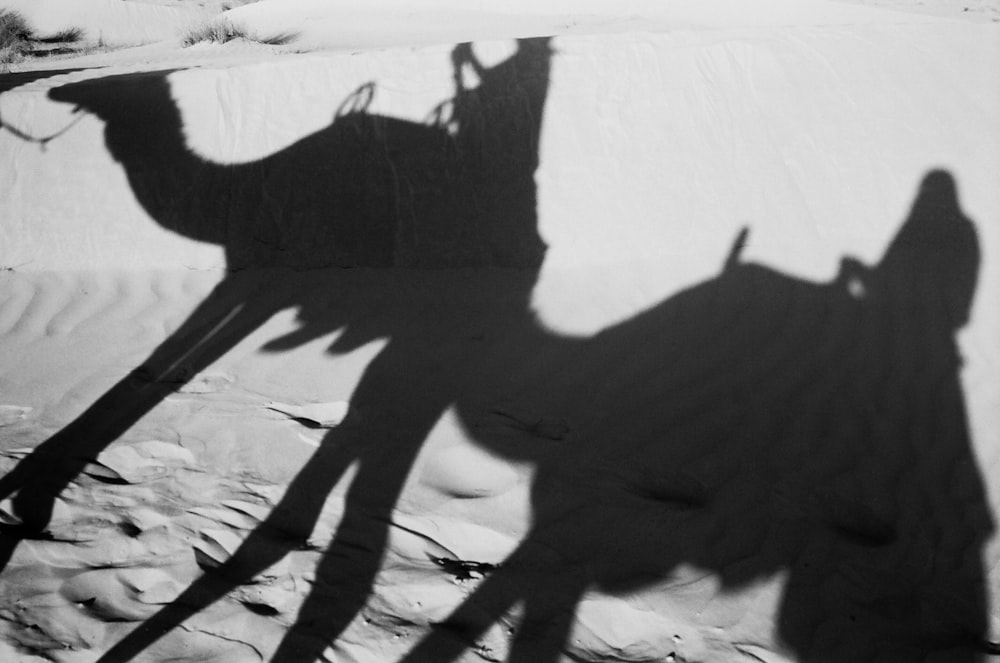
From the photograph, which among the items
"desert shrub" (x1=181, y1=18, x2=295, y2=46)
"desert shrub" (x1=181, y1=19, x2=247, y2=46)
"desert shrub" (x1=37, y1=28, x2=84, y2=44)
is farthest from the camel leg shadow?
"desert shrub" (x1=37, y1=28, x2=84, y2=44)

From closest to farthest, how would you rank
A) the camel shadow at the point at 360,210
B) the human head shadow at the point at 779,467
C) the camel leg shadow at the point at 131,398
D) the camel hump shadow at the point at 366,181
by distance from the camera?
the human head shadow at the point at 779,467, the camel leg shadow at the point at 131,398, the camel shadow at the point at 360,210, the camel hump shadow at the point at 366,181

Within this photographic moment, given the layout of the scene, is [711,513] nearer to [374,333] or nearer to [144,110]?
[374,333]

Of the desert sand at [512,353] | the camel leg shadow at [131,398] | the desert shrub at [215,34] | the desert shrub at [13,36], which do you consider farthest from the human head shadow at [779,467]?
the desert shrub at [13,36]

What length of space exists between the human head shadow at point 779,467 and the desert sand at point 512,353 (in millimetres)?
17

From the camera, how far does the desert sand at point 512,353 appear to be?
257 cm

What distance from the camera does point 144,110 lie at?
17.4 feet

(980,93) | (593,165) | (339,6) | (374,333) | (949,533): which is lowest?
(949,533)

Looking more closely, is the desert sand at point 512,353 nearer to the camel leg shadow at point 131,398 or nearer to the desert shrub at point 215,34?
the camel leg shadow at point 131,398

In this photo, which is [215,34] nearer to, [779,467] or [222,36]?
[222,36]

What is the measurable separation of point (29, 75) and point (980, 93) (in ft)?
24.8

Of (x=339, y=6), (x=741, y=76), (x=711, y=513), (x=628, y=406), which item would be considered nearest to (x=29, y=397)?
(x=628, y=406)

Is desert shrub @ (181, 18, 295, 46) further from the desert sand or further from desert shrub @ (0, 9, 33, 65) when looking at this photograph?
the desert sand

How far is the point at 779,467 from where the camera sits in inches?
127

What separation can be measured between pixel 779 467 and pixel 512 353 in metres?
1.51
